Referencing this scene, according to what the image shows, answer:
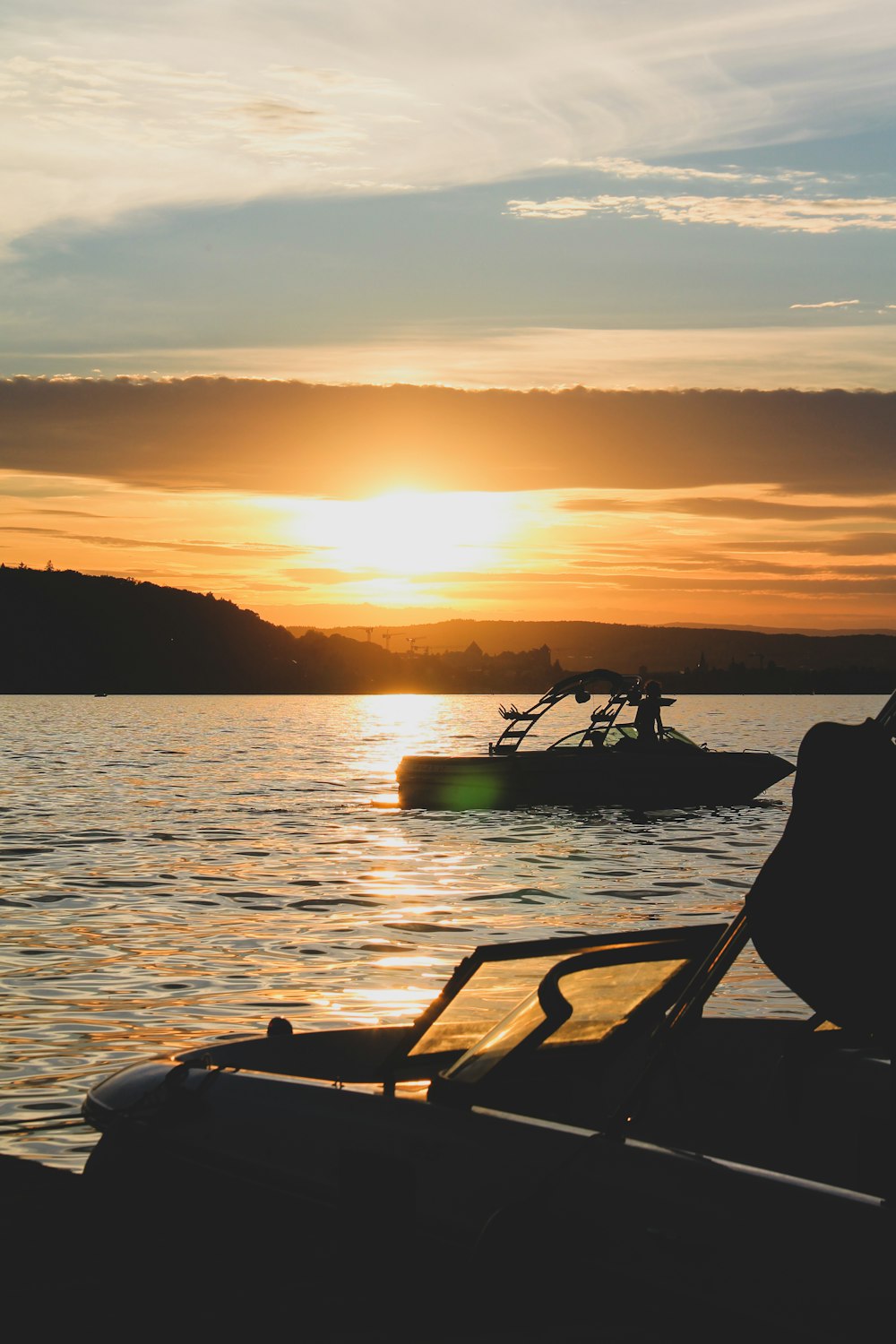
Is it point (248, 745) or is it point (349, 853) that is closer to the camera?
point (349, 853)

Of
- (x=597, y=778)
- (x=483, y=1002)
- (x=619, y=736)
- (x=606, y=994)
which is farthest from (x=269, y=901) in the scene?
(x=619, y=736)

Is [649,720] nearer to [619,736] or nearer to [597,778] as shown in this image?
[619,736]

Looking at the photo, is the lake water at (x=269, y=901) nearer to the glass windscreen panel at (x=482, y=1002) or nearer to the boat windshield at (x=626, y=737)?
the boat windshield at (x=626, y=737)

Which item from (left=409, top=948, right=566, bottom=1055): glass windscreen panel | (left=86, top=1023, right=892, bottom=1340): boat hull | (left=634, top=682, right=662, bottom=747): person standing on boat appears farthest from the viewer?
(left=634, top=682, right=662, bottom=747): person standing on boat

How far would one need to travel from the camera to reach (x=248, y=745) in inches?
3376

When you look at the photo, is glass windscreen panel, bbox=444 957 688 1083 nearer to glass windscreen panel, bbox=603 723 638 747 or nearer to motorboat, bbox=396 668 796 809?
motorboat, bbox=396 668 796 809

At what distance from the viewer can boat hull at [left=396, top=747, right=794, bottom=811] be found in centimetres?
3234

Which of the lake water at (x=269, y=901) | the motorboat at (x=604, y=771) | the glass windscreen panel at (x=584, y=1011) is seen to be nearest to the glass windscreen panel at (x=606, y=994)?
the glass windscreen panel at (x=584, y=1011)

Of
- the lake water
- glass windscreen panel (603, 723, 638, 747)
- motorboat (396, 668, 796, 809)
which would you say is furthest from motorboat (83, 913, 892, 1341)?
glass windscreen panel (603, 723, 638, 747)

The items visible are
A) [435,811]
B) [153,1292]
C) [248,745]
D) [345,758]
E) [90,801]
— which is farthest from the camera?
[248,745]

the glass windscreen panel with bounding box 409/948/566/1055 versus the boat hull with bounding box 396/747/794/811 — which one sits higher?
the glass windscreen panel with bounding box 409/948/566/1055

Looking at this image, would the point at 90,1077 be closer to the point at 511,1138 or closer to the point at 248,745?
the point at 511,1138

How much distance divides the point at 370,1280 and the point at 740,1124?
1693 millimetres

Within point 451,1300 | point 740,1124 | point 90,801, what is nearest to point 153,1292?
point 451,1300
